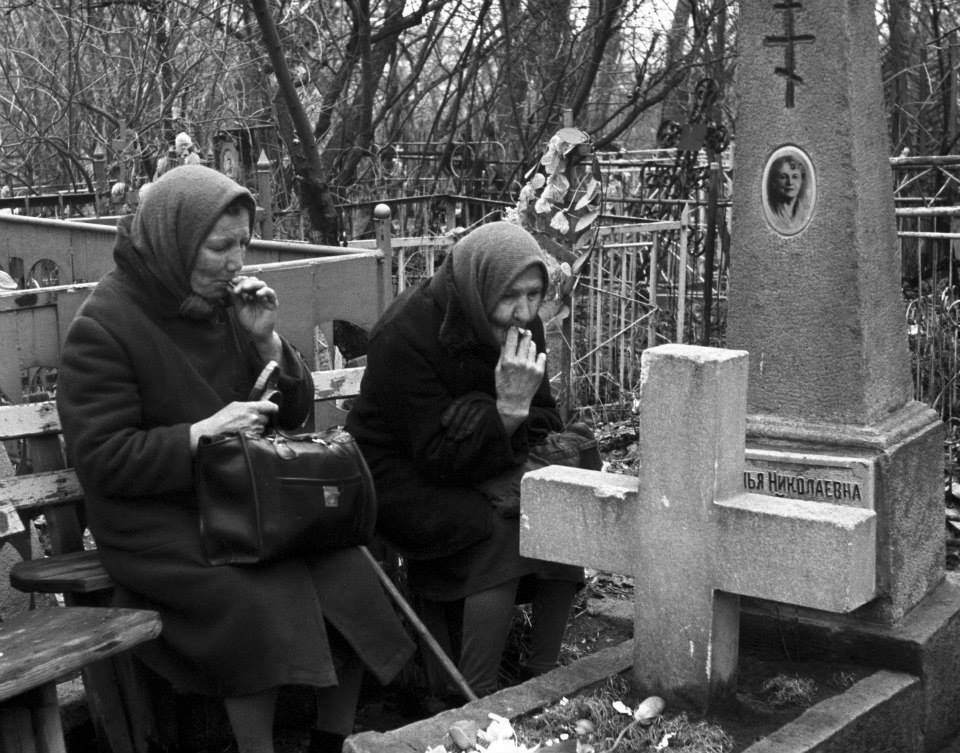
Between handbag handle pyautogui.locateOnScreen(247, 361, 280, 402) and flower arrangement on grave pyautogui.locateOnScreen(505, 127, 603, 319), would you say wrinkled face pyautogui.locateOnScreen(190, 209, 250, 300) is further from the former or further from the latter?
flower arrangement on grave pyautogui.locateOnScreen(505, 127, 603, 319)

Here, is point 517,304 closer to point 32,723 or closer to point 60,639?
point 60,639

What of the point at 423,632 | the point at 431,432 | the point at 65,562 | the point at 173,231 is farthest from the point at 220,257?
the point at 423,632

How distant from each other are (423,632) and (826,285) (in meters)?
1.43

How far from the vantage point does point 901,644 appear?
3.42 m

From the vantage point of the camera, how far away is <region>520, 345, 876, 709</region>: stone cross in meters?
2.68

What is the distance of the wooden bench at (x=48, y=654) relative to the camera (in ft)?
8.61

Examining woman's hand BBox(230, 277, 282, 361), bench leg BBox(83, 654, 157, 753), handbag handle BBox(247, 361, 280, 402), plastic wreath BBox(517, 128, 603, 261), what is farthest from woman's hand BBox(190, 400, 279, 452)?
plastic wreath BBox(517, 128, 603, 261)

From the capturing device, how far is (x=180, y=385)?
322cm

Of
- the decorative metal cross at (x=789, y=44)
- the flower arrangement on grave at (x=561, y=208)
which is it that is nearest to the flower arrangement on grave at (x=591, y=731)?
the decorative metal cross at (x=789, y=44)

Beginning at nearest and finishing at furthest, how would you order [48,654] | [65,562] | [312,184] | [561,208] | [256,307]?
[48,654] < [65,562] < [256,307] < [561,208] < [312,184]

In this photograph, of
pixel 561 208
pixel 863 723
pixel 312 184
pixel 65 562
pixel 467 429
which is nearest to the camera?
pixel 863 723

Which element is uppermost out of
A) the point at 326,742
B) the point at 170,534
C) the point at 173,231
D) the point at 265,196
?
the point at 265,196

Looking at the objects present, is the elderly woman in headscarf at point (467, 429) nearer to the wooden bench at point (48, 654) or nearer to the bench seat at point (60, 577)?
the bench seat at point (60, 577)

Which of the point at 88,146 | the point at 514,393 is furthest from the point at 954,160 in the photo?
the point at 88,146
